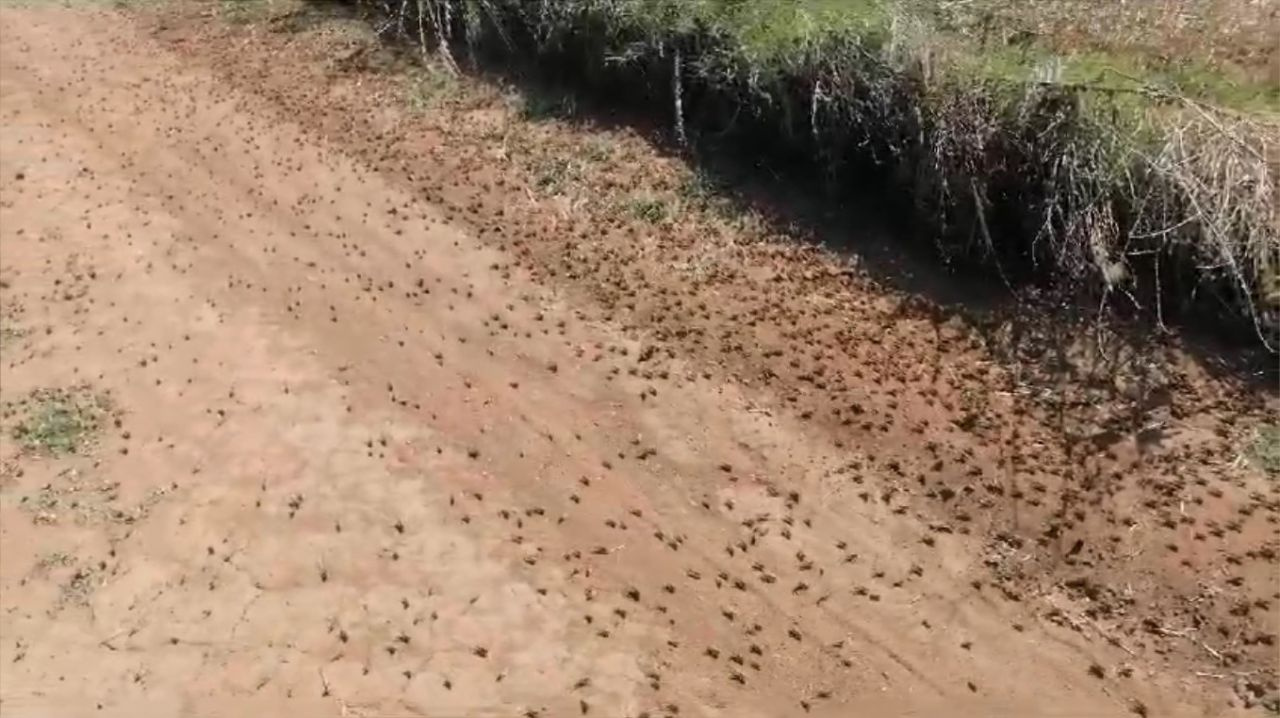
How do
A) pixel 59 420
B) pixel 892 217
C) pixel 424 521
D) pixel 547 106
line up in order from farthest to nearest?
pixel 547 106 < pixel 892 217 < pixel 59 420 < pixel 424 521

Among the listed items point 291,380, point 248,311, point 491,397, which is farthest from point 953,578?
point 248,311

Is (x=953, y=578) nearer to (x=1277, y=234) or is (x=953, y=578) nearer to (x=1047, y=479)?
(x=1047, y=479)

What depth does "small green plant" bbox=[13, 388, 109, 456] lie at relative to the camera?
29.1 ft

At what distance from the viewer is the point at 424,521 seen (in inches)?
310

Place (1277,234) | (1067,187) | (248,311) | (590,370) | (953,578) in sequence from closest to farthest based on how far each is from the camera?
(953,578) → (1277,234) → (1067,187) → (590,370) → (248,311)

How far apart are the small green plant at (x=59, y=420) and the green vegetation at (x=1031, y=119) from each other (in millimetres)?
5543

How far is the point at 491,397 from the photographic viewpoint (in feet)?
28.8

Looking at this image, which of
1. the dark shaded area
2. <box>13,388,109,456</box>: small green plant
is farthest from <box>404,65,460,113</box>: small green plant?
<box>13,388,109,456</box>: small green plant

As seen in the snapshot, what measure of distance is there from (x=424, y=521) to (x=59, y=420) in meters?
3.34

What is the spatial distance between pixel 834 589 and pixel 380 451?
343cm

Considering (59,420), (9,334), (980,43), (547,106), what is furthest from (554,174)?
(9,334)

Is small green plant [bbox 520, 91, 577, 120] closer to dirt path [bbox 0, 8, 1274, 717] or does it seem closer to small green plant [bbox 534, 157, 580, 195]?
small green plant [bbox 534, 157, 580, 195]

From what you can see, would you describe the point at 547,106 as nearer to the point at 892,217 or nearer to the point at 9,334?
the point at 892,217

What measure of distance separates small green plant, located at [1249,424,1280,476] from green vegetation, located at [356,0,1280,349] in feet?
2.16
